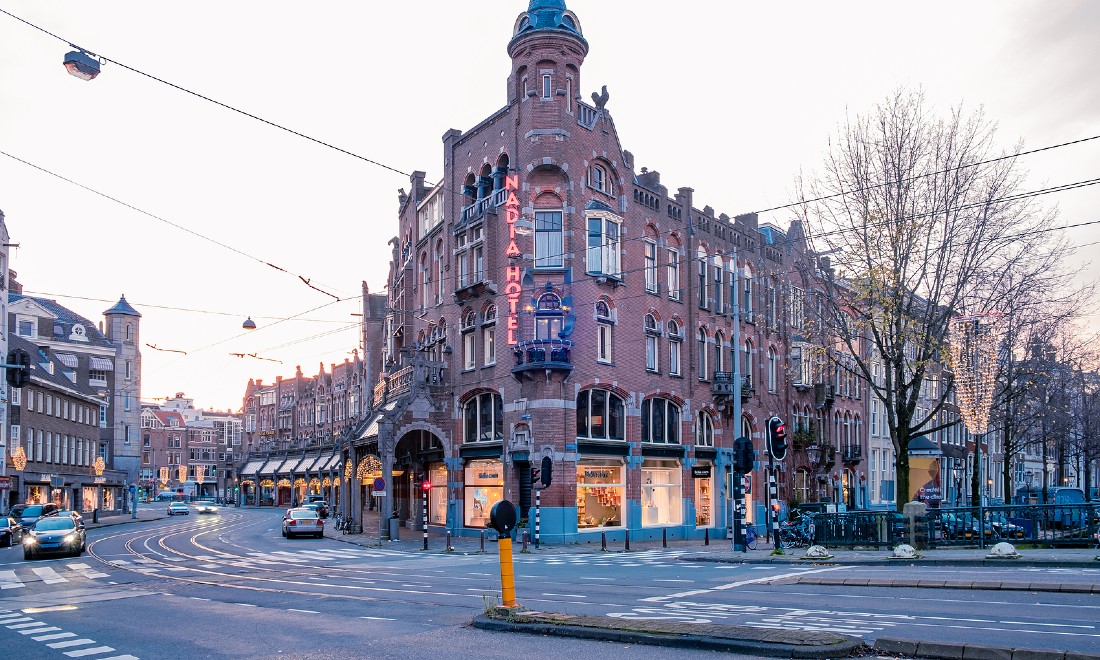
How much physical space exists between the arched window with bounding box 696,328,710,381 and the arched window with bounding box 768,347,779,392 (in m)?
6.52

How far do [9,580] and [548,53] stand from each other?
26.1 metres

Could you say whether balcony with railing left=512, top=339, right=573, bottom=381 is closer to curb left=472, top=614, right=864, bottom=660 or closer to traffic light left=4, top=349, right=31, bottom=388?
traffic light left=4, top=349, right=31, bottom=388

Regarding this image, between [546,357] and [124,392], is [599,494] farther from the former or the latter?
[124,392]

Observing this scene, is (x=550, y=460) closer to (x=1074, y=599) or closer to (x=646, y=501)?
(x=646, y=501)

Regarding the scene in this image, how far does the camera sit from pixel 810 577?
62.7ft

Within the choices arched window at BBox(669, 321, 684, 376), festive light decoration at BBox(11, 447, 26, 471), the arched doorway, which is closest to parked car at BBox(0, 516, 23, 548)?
festive light decoration at BBox(11, 447, 26, 471)

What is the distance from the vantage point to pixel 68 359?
3059 inches

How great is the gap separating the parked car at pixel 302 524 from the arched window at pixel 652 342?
16377 mm

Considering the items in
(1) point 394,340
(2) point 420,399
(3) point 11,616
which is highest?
(1) point 394,340

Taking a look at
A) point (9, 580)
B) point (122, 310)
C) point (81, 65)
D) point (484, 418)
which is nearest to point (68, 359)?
point (122, 310)

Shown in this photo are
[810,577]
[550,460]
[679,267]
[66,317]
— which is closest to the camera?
[810,577]

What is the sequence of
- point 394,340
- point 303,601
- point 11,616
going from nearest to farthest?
point 11,616 < point 303,601 < point 394,340

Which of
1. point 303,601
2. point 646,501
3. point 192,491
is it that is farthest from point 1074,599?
point 192,491

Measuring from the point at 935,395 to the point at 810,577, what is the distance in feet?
191
